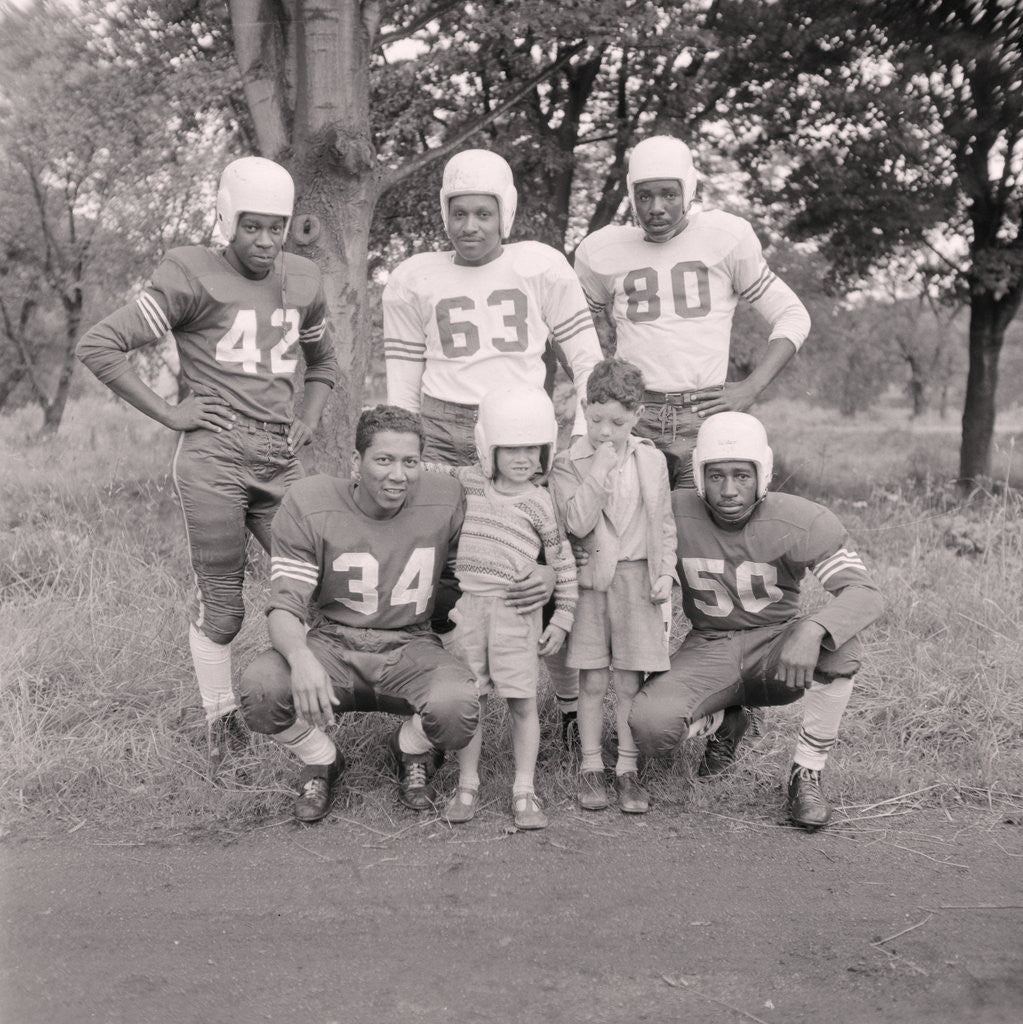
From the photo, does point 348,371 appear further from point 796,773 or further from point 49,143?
point 49,143

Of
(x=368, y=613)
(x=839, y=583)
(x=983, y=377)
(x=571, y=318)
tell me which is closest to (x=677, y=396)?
(x=571, y=318)

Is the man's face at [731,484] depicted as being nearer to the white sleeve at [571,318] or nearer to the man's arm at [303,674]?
the white sleeve at [571,318]

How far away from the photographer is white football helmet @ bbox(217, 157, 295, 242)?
160 inches

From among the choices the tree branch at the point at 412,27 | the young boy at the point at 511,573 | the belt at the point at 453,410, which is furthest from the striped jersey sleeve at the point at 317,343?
the tree branch at the point at 412,27

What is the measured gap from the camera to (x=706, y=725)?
4148 millimetres

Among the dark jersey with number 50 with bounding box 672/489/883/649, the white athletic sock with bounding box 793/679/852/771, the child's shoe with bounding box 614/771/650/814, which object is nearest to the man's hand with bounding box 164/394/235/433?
the dark jersey with number 50 with bounding box 672/489/883/649

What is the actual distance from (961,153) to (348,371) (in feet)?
30.9

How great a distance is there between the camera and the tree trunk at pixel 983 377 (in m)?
13.5

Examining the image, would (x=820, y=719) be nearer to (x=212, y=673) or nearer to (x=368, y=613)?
(x=368, y=613)

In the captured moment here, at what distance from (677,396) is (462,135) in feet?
17.7

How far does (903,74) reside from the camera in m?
11.6

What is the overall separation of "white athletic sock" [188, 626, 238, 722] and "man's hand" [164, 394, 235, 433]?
2.87 feet

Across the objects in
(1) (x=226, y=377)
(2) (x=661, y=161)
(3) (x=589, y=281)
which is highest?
(2) (x=661, y=161)

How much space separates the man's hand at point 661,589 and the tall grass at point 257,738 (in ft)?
2.45
